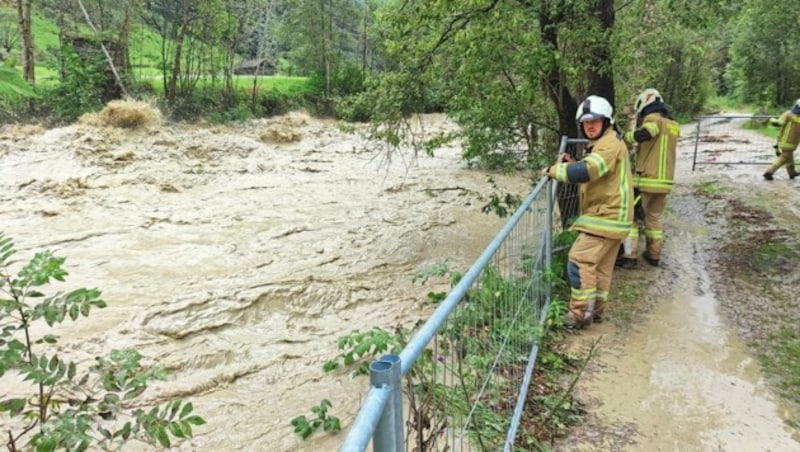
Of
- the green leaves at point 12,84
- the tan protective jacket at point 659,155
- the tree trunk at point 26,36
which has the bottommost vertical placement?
the tan protective jacket at point 659,155

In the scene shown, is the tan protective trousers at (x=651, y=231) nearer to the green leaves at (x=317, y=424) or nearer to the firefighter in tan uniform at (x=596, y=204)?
the firefighter in tan uniform at (x=596, y=204)

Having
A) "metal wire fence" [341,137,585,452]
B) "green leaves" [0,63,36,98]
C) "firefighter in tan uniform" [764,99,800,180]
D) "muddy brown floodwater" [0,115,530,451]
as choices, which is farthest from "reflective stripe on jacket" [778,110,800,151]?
"green leaves" [0,63,36,98]

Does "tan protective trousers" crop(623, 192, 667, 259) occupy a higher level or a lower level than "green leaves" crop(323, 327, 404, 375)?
higher

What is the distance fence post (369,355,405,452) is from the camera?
1229 millimetres

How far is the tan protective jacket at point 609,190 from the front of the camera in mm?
4355

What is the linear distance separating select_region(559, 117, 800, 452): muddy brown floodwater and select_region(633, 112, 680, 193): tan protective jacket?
983mm

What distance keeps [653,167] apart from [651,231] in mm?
732

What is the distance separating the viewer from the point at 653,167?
20.5 ft

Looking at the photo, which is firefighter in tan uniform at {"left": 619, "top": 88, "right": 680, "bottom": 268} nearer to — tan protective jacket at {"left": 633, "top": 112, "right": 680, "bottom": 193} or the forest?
tan protective jacket at {"left": 633, "top": 112, "right": 680, "bottom": 193}

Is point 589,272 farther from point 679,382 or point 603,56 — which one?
point 603,56

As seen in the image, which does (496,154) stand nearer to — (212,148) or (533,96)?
(533,96)

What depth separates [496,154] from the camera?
7.86m

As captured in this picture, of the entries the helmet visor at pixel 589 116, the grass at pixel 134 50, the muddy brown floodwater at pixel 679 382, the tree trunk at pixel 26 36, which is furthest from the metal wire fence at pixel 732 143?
the tree trunk at pixel 26 36

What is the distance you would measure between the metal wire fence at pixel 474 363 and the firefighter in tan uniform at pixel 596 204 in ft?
0.91
